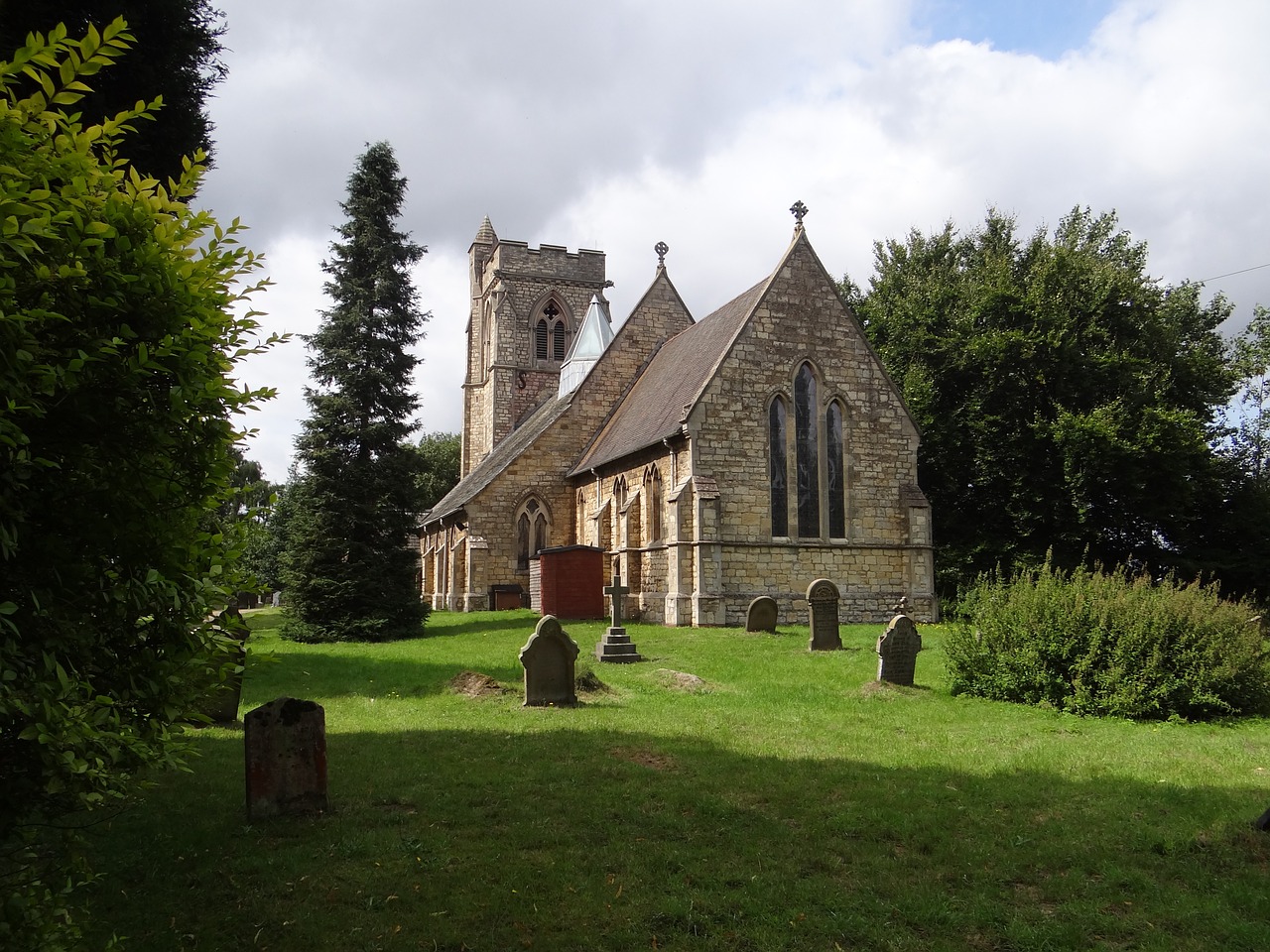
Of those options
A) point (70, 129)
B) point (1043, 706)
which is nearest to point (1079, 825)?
point (1043, 706)

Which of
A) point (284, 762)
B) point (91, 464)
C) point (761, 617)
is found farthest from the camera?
point (761, 617)

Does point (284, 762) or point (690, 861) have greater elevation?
point (284, 762)

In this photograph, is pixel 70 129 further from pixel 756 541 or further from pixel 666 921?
pixel 756 541

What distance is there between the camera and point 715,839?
646 centimetres

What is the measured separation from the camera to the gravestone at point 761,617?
19734mm

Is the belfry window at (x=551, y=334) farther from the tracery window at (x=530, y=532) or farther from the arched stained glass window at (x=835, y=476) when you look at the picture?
the arched stained glass window at (x=835, y=476)

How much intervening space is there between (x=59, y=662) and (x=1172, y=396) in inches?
1273

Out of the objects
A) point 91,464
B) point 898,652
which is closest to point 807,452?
point 898,652

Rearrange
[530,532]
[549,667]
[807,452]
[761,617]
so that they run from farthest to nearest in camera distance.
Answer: [530,532] → [807,452] → [761,617] → [549,667]

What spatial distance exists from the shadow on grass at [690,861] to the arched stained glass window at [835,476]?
15833 millimetres

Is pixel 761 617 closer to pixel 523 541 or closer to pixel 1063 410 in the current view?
pixel 523 541

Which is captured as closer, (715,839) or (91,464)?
(91,464)

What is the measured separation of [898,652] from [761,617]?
7130 millimetres

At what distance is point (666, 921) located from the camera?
204 inches
